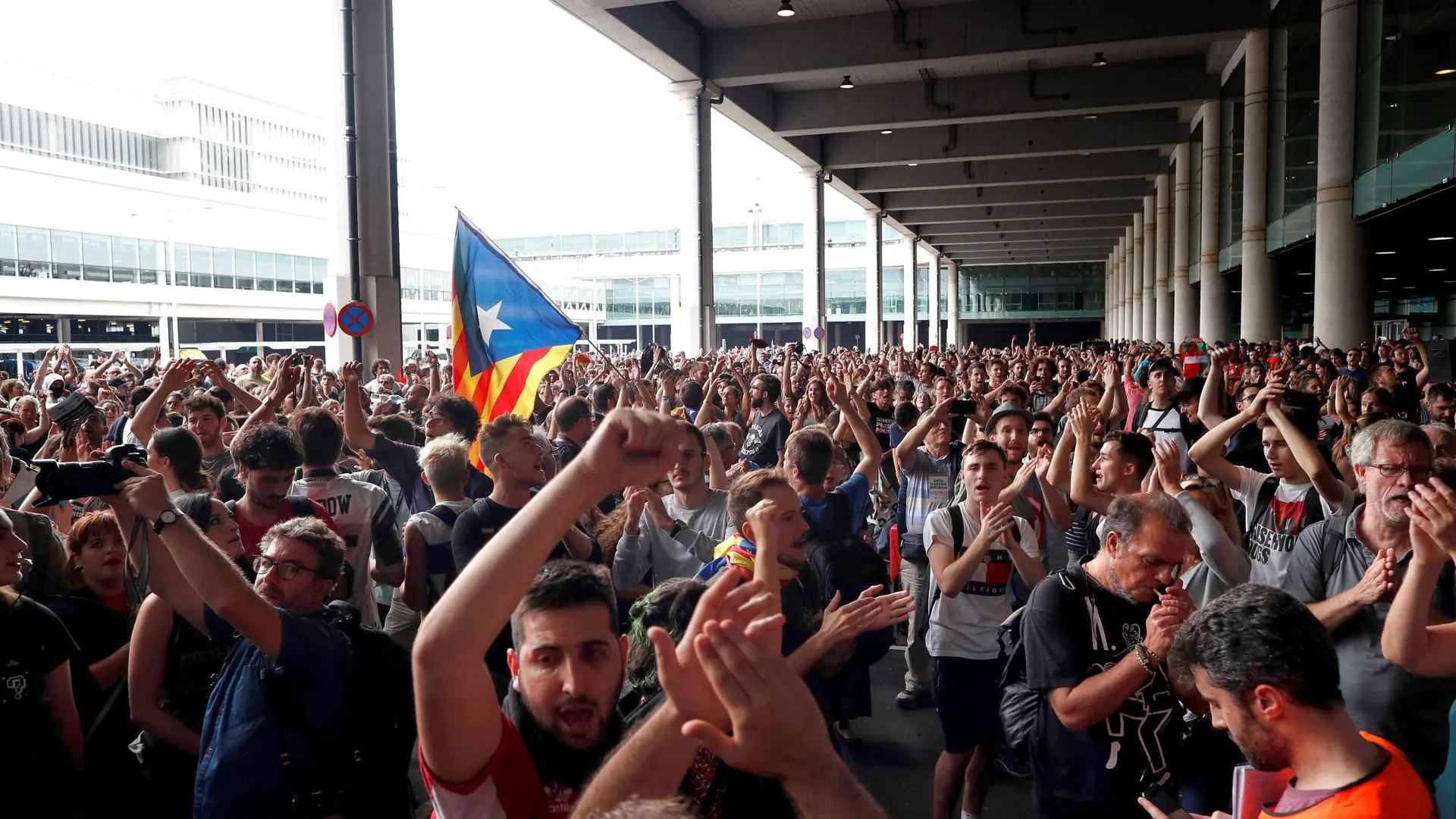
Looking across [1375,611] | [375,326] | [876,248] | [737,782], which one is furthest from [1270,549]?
[876,248]

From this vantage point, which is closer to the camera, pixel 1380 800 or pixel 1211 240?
pixel 1380 800

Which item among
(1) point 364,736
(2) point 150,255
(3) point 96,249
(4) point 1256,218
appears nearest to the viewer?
(1) point 364,736

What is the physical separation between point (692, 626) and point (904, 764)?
160 inches

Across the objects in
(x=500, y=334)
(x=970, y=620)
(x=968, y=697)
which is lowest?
(x=968, y=697)

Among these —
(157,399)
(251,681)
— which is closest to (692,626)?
(251,681)

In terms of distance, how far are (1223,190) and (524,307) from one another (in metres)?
26.7

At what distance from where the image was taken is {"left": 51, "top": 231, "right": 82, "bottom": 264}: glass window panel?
40.4 m

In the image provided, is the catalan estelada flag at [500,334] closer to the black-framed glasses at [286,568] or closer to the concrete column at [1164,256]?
the black-framed glasses at [286,568]

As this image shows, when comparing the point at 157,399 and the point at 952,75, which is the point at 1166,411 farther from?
the point at 952,75

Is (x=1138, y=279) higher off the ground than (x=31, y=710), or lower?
higher

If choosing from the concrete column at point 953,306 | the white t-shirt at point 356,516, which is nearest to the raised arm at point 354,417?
the white t-shirt at point 356,516

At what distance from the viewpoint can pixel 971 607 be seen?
15.7ft

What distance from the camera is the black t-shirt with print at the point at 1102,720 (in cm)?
327

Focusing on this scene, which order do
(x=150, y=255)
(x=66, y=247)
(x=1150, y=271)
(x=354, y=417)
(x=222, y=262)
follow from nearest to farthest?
(x=354, y=417) → (x=66, y=247) → (x=150, y=255) → (x=1150, y=271) → (x=222, y=262)
